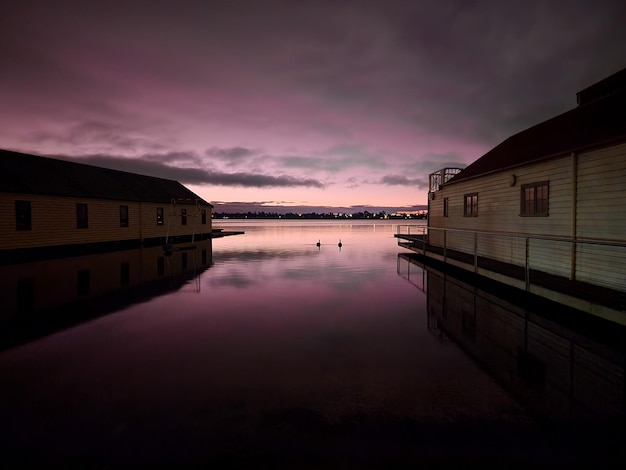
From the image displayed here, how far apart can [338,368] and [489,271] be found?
8.42m

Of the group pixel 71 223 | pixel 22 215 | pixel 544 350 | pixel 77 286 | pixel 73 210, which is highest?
pixel 73 210

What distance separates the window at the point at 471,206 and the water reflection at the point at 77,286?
45.0 ft

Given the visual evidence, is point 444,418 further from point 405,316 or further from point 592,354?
point 405,316

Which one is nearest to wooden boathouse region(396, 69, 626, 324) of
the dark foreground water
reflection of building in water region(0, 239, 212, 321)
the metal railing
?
the metal railing

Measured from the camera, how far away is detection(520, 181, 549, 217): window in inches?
472

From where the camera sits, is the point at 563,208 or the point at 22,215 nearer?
the point at 563,208

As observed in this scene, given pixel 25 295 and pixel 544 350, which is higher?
pixel 25 295

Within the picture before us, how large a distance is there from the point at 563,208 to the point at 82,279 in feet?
58.3

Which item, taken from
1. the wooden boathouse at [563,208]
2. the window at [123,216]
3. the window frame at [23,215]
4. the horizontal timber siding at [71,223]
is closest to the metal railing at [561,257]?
the wooden boathouse at [563,208]

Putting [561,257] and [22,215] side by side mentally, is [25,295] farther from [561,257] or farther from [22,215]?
[561,257]

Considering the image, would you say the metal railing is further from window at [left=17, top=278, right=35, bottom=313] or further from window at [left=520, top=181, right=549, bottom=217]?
window at [left=17, top=278, right=35, bottom=313]

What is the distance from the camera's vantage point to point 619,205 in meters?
9.06

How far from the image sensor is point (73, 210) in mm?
22609

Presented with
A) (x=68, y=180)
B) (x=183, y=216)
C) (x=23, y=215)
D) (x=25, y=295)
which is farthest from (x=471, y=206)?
(x=183, y=216)
